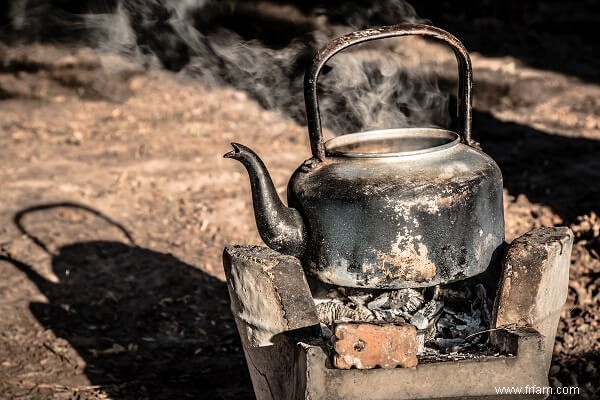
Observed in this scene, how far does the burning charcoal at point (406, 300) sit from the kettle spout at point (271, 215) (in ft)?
1.77

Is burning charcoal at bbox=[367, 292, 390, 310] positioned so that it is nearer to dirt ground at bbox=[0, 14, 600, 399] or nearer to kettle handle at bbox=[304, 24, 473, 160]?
kettle handle at bbox=[304, 24, 473, 160]

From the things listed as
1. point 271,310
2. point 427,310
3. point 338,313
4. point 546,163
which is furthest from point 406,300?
point 546,163

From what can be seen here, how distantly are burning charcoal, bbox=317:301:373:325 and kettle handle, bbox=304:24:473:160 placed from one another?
0.74 m

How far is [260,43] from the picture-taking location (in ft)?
32.7

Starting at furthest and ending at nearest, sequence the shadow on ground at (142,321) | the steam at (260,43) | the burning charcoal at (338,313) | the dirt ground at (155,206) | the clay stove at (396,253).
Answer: the steam at (260,43), the dirt ground at (155,206), the shadow on ground at (142,321), the burning charcoal at (338,313), the clay stove at (396,253)

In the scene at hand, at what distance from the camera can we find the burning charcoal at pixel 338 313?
3613 millimetres

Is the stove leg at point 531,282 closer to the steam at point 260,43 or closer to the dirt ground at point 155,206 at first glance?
the dirt ground at point 155,206

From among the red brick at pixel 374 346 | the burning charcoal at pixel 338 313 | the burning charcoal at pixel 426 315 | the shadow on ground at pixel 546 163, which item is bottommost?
the shadow on ground at pixel 546 163

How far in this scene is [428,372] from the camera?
113 inches

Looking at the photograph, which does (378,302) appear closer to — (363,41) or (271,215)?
(271,215)

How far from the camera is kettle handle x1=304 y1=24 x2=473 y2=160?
323cm

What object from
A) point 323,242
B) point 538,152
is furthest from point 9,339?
point 538,152

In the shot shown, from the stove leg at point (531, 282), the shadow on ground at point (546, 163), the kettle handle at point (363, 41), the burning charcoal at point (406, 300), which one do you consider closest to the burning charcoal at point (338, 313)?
the burning charcoal at point (406, 300)

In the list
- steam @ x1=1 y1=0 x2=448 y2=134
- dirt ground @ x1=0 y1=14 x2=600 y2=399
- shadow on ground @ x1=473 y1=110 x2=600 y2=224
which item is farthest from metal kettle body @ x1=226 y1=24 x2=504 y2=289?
shadow on ground @ x1=473 y1=110 x2=600 y2=224
